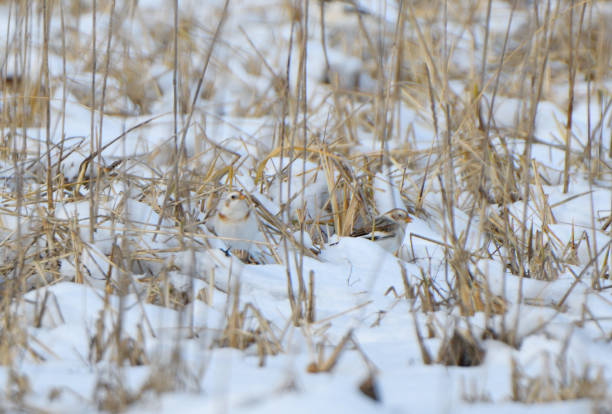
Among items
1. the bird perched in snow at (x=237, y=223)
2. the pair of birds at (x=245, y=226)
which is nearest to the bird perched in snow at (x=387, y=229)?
the pair of birds at (x=245, y=226)

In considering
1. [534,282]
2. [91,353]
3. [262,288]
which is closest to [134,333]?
[91,353]

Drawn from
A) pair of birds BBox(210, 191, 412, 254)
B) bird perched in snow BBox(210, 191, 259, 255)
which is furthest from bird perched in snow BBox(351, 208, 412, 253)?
bird perched in snow BBox(210, 191, 259, 255)

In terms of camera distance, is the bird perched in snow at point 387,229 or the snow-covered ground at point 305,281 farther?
the bird perched in snow at point 387,229

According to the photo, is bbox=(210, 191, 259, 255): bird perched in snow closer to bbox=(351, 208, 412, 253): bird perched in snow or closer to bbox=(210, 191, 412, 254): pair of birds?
bbox=(210, 191, 412, 254): pair of birds

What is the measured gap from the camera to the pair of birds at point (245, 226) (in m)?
3.28

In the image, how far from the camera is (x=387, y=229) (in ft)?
11.9

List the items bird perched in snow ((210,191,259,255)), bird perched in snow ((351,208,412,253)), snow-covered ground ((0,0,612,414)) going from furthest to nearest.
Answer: bird perched in snow ((351,208,412,253)), bird perched in snow ((210,191,259,255)), snow-covered ground ((0,0,612,414))

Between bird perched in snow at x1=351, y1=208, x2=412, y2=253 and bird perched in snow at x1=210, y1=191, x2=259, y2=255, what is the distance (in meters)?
0.61

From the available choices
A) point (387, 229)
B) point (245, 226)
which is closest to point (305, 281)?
point (245, 226)

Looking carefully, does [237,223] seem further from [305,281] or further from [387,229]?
[387,229]

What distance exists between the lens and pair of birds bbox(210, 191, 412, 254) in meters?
3.28

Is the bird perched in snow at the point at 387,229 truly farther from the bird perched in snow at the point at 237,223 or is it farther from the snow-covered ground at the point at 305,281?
the bird perched in snow at the point at 237,223

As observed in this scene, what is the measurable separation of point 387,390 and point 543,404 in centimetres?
37

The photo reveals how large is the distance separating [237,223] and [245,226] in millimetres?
37
